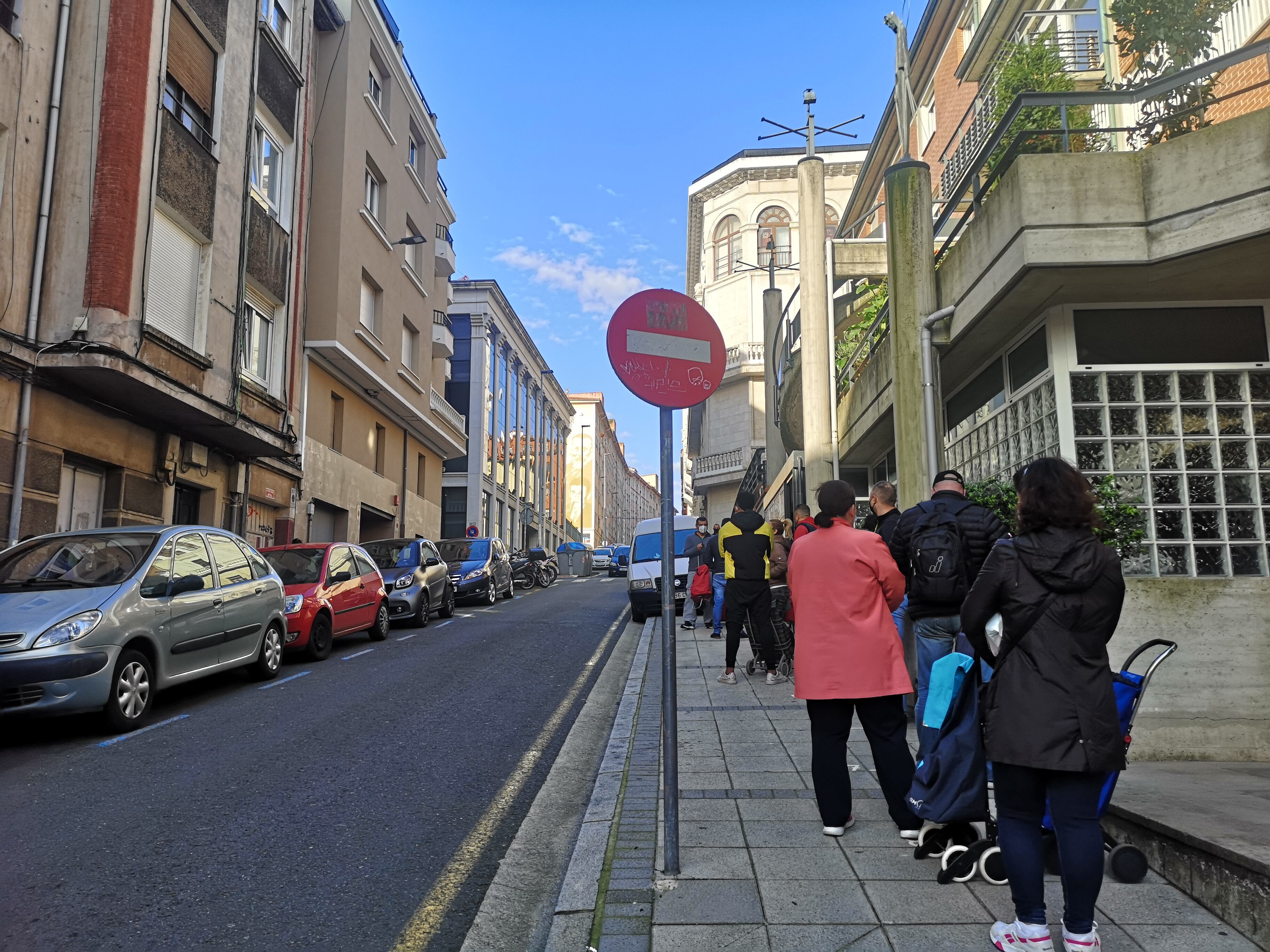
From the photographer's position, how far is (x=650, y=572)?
17594 mm

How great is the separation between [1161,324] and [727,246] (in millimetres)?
38599

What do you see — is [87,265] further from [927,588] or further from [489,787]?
[927,588]

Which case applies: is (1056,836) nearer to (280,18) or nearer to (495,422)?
(280,18)

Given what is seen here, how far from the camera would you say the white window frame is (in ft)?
→ 64.3

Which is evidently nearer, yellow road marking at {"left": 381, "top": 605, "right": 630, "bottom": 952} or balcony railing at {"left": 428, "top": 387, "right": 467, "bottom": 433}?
yellow road marking at {"left": 381, "top": 605, "right": 630, "bottom": 952}

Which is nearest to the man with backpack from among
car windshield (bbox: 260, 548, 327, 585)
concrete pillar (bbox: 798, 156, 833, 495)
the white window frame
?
car windshield (bbox: 260, 548, 327, 585)

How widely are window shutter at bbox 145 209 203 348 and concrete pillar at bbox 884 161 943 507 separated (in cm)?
1079

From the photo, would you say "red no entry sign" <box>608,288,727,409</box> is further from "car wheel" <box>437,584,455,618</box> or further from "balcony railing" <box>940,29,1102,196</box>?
"car wheel" <box>437,584,455,618</box>

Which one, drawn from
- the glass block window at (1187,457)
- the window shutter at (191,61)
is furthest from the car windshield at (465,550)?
the glass block window at (1187,457)

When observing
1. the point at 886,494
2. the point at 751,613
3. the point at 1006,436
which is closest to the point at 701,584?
the point at 751,613

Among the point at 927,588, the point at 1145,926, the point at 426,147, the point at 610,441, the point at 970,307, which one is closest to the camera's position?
the point at 1145,926

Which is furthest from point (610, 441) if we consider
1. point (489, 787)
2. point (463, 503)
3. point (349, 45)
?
point (489, 787)

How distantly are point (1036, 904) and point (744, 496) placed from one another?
239 inches

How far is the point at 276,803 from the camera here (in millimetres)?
5305
